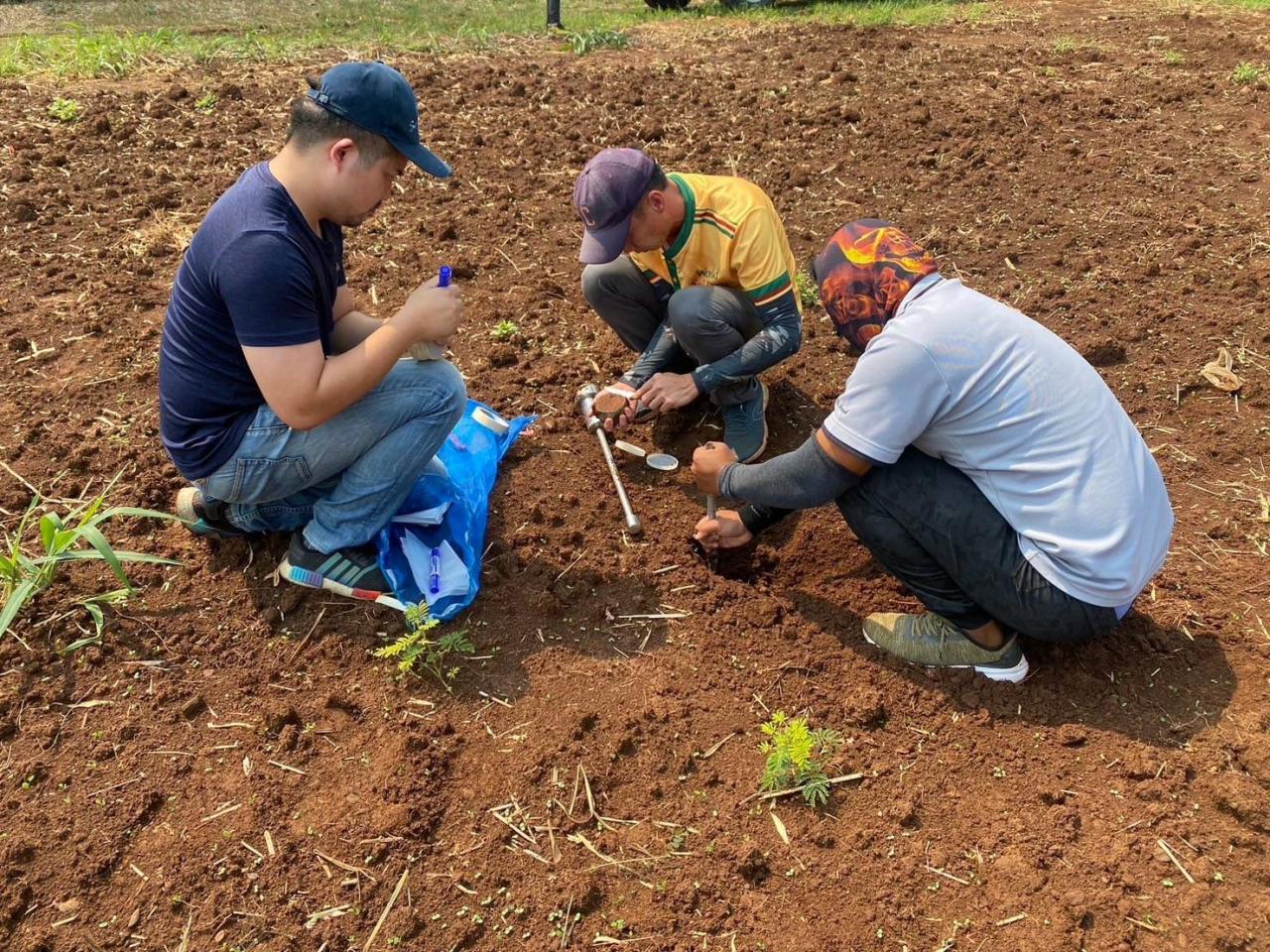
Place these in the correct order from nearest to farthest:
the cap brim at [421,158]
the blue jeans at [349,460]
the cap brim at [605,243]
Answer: the cap brim at [421,158] < the blue jeans at [349,460] < the cap brim at [605,243]

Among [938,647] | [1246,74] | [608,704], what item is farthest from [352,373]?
[1246,74]

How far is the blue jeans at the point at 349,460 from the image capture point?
8.71 ft

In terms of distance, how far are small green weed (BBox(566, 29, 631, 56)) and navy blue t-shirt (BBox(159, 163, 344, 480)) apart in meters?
5.96

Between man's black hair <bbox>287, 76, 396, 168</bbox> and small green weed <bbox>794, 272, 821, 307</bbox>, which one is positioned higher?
man's black hair <bbox>287, 76, 396, 168</bbox>

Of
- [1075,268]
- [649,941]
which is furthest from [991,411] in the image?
[1075,268]

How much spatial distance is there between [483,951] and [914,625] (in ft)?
5.09

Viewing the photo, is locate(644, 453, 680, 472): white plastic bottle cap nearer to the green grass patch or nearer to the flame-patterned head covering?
the flame-patterned head covering

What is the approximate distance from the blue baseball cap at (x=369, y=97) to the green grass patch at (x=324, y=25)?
5.86 m

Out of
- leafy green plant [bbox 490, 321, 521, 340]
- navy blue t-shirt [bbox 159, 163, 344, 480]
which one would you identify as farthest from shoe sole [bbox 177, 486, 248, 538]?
leafy green plant [bbox 490, 321, 521, 340]

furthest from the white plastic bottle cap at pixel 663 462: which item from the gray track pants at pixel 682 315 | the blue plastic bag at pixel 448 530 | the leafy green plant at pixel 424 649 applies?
the leafy green plant at pixel 424 649

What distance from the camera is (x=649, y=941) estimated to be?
2031 millimetres

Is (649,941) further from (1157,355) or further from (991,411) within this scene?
(1157,355)

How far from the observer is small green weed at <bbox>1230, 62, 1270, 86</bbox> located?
6461mm

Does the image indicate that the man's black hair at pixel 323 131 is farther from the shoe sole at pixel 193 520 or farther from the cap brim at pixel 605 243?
the shoe sole at pixel 193 520
